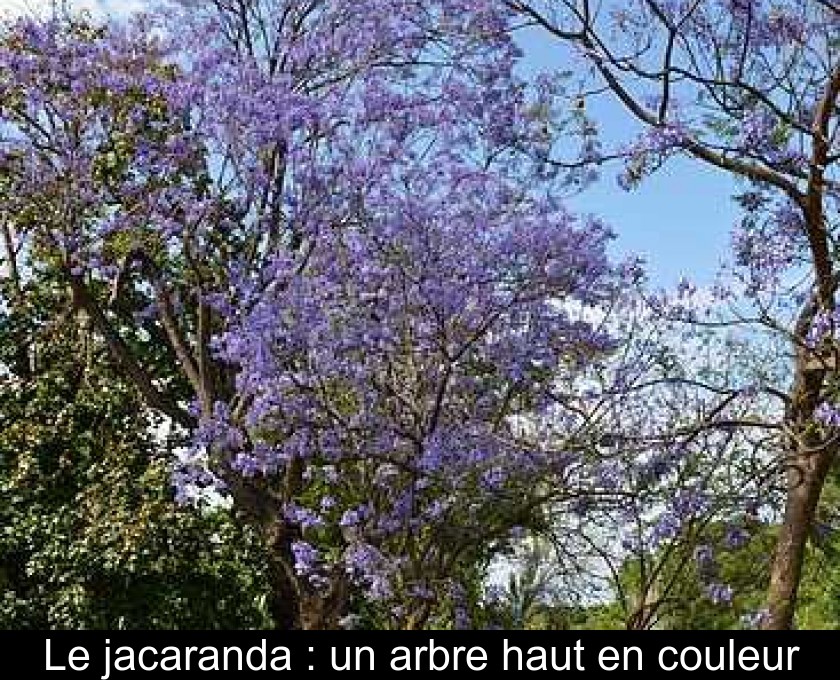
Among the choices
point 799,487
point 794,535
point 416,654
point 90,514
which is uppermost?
point 90,514

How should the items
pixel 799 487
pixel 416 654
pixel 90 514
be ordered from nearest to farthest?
pixel 416 654 → pixel 799 487 → pixel 90 514

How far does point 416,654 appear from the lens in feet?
18.4

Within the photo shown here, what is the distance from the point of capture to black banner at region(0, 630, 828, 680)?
212 inches

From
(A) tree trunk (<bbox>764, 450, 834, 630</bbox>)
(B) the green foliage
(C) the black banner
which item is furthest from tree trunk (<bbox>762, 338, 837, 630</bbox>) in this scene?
(B) the green foliage

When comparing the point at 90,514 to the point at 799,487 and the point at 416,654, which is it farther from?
the point at 416,654

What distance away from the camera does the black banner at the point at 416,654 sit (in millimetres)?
5383

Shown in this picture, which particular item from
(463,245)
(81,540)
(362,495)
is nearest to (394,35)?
(463,245)

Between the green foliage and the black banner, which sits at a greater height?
the green foliage

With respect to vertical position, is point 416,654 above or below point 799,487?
below

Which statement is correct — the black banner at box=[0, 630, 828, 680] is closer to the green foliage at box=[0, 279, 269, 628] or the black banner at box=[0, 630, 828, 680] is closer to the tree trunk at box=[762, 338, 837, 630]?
the tree trunk at box=[762, 338, 837, 630]

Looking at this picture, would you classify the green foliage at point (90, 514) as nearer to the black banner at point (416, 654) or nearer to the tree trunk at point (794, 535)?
the tree trunk at point (794, 535)

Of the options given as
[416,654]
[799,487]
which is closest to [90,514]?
[799,487]

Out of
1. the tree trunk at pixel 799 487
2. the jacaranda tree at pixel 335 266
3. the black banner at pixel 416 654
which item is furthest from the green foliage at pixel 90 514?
the black banner at pixel 416 654

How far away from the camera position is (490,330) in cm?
966
